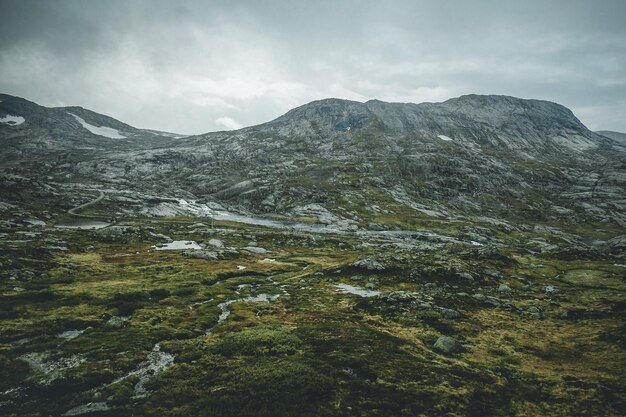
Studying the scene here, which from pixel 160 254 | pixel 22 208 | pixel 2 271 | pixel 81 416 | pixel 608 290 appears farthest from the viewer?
pixel 22 208

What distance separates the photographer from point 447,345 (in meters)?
31.9

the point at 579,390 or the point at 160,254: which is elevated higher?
the point at 579,390

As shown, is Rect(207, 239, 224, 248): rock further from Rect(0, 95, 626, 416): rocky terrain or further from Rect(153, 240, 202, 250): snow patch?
Rect(0, 95, 626, 416): rocky terrain

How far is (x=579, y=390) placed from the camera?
78.7 feet

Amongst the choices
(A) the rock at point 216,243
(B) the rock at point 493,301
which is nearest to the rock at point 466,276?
(B) the rock at point 493,301

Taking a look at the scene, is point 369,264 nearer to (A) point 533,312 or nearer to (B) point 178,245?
(A) point 533,312

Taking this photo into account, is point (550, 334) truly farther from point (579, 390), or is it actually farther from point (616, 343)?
point (579, 390)

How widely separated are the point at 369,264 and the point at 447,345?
3674 cm

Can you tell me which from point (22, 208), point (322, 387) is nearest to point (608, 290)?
point (322, 387)

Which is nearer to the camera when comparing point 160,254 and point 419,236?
point 160,254

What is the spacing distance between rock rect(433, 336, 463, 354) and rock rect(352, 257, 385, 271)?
34288 millimetres

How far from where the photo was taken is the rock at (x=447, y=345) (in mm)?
31544

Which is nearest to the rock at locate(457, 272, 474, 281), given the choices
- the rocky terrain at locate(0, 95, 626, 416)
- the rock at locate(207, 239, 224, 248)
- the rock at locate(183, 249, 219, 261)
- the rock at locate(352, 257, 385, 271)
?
the rocky terrain at locate(0, 95, 626, 416)

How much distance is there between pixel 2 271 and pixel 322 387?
55226 millimetres
